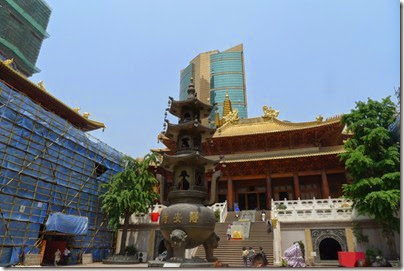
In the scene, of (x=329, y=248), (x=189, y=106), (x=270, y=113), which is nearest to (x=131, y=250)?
(x=189, y=106)

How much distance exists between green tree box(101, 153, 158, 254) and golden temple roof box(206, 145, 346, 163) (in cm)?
653

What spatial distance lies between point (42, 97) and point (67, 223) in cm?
1325

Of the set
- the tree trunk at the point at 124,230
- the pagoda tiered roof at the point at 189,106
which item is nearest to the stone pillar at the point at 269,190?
the tree trunk at the point at 124,230

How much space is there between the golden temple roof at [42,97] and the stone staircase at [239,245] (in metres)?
18.0

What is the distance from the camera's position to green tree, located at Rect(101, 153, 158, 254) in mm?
17812

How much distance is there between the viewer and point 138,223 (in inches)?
773

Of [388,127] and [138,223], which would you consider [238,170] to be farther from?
[388,127]

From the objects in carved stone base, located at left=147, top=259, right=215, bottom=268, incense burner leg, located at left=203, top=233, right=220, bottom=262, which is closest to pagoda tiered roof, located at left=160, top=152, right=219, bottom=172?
incense burner leg, located at left=203, top=233, right=220, bottom=262

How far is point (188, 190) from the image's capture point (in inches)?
361

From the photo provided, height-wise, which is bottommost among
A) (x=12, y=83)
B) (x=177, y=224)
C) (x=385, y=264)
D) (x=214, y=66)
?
(x=385, y=264)

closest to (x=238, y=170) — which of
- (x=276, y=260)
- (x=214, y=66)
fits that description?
(x=276, y=260)

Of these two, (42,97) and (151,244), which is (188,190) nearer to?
(151,244)

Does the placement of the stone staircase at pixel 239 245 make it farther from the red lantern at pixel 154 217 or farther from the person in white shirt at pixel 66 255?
the person in white shirt at pixel 66 255

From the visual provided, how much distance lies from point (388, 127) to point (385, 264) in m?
7.05
